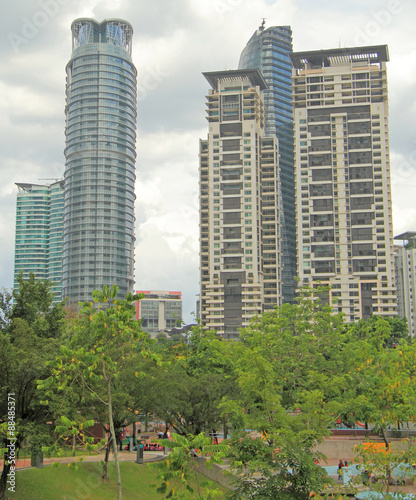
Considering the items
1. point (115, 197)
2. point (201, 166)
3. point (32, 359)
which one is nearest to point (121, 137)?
point (115, 197)

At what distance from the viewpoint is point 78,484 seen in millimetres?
31688

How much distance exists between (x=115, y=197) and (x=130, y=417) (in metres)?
149

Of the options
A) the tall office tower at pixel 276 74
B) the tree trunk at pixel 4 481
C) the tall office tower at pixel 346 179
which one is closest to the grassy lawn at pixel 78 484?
the tree trunk at pixel 4 481

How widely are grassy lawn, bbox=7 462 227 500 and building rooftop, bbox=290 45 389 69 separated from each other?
373 feet

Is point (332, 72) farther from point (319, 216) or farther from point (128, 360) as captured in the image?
point (128, 360)

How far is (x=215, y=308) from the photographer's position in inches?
4934

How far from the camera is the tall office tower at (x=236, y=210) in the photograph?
411 feet

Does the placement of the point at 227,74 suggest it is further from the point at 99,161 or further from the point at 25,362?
the point at 25,362

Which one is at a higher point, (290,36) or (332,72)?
(290,36)

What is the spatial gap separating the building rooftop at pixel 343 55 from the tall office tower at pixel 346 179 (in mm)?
216

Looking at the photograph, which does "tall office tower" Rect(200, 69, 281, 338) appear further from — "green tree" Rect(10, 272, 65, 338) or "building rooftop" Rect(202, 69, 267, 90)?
"green tree" Rect(10, 272, 65, 338)

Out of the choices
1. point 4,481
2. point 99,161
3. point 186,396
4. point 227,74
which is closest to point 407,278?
point 227,74

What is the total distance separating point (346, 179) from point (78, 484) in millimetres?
103828

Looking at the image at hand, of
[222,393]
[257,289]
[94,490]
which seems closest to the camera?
[94,490]
